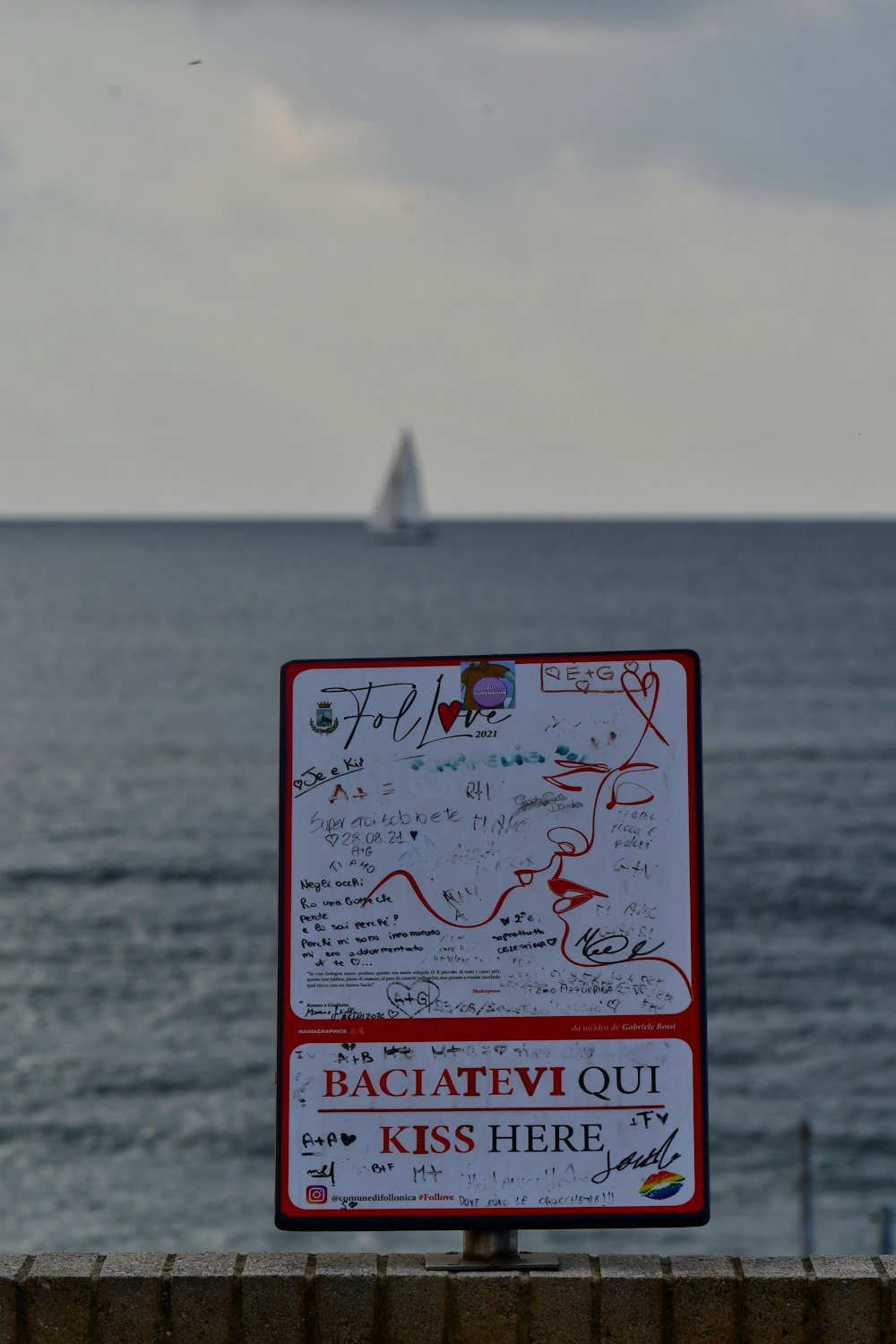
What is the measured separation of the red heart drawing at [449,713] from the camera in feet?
11.5

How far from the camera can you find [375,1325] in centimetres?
327

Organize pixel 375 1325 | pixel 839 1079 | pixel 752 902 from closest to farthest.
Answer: pixel 375 1325, pixel 839 1079, pixel 752 902

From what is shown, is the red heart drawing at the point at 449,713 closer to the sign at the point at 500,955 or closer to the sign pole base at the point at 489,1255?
the sign at the point at 500,955

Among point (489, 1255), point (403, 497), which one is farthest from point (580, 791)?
point (403, 497)

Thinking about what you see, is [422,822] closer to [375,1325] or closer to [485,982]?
[485,982]

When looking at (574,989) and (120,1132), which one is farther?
(120,1132)

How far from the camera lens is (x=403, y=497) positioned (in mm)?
146500

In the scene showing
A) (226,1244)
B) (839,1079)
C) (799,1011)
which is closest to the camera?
(226,1244)

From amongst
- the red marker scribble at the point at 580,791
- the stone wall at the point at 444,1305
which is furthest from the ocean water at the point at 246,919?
the red marker scribble at the point at 580,791

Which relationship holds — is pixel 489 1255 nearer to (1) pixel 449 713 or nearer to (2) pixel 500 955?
(2) pixel 500 955

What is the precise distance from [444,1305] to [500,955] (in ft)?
2.30

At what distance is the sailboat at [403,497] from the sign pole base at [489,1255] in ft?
442

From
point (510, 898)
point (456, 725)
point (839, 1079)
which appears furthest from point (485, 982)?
point (839, 1079)

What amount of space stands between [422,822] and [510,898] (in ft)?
0.82
